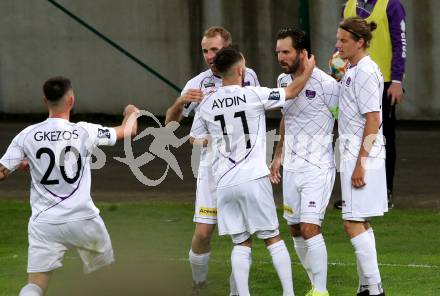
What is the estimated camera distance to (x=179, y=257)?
36.9ft

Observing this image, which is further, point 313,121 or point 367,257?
point 313,121

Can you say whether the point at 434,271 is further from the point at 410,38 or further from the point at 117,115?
the point at 117,115

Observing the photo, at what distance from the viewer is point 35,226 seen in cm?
873

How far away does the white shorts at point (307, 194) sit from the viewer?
927 cm

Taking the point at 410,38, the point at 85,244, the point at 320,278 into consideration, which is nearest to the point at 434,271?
the point at 320,278

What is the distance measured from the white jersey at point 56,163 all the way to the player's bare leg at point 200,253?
3.80ft

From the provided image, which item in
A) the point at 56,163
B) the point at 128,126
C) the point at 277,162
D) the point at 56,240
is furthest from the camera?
the point at 277,162

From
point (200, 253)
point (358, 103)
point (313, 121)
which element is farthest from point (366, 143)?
point (200, 253)

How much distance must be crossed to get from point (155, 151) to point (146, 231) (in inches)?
165

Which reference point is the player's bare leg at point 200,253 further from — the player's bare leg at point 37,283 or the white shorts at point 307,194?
the player's bare leg at point 37,283

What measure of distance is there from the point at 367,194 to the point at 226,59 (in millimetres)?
1434

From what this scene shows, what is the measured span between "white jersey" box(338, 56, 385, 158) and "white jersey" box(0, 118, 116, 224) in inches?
73.4

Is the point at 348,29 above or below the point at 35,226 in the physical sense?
above

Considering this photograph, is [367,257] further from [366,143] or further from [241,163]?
[241,163]
